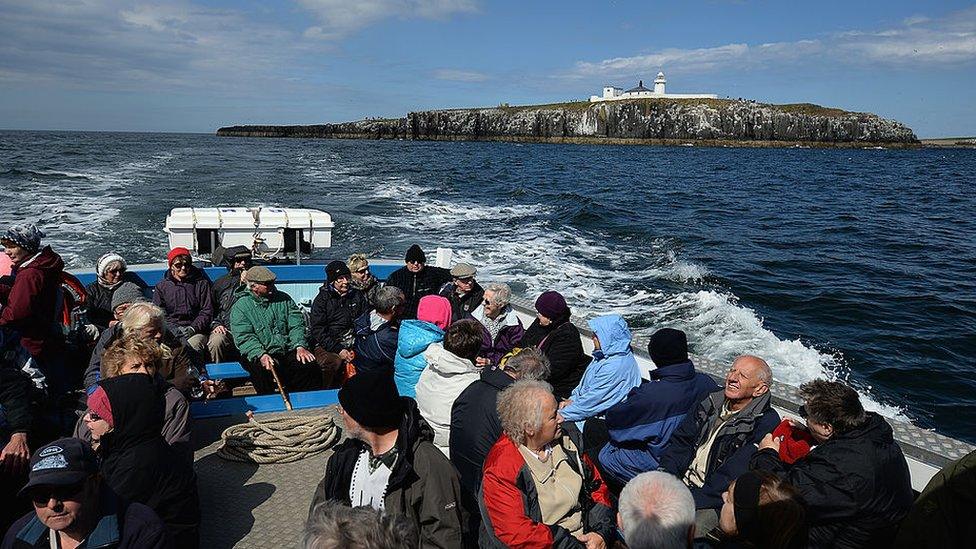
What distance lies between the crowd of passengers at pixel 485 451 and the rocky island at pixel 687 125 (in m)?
119

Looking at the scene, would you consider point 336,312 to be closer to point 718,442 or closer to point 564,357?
point 564,357

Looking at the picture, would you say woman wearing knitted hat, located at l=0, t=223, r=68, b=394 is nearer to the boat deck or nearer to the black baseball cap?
the boat deck

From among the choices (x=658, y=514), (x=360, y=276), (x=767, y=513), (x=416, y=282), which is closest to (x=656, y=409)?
(x=767, y=513)

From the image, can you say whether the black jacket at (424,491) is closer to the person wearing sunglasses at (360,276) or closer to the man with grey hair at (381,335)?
the man with grey hair at (381,335)

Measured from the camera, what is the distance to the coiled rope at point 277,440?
4434mm

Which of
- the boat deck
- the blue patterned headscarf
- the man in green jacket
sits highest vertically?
the blue patterned headscarf

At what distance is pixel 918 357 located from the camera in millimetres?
11008

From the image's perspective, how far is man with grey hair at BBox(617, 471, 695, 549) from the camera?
238 cm

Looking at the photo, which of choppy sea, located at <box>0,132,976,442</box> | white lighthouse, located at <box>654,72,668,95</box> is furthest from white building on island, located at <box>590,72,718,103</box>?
choppy sea, located at <box>0,132,976,442</box>

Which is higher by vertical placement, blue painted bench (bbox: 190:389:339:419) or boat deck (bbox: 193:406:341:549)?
blue painted bench (bbox: 190:389:339:419)

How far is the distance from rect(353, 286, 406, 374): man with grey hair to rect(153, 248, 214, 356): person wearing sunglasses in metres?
1.88

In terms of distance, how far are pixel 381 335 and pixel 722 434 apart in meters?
2.69

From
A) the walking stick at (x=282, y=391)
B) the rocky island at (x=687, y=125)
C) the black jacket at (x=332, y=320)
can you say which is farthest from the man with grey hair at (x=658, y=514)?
the rocky island at (x=687, y=125)

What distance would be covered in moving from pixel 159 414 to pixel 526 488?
5.68 ft
